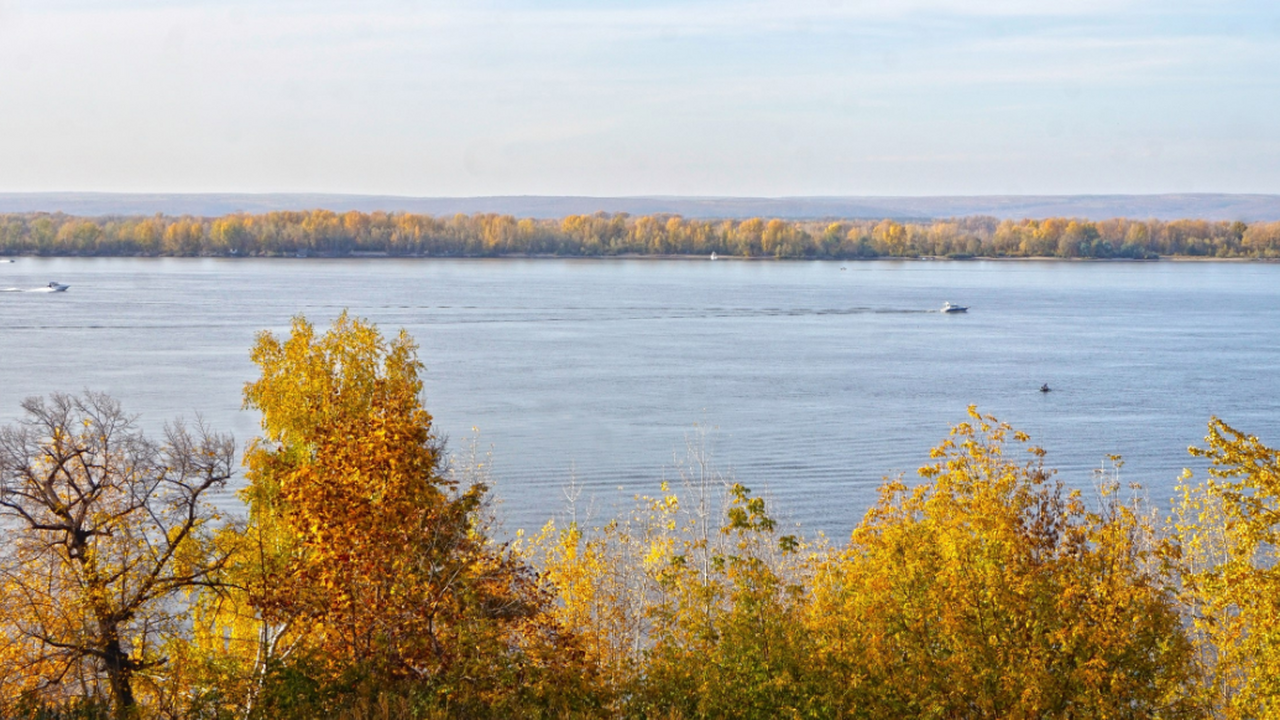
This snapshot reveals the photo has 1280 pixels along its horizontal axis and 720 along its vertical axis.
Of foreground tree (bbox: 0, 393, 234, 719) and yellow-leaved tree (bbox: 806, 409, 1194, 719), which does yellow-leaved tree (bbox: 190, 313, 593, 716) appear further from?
yellow-leaved tree (bbox: 806, 409, 1194, 719)

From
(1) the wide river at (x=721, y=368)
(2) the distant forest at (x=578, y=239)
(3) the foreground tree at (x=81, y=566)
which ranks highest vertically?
(2) the distant forest at (x=578, y=239)

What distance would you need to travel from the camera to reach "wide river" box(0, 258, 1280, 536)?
3148cm

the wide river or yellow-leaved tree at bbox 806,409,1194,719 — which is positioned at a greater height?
yellow-leaved tree at bbox 806,409,1194,719

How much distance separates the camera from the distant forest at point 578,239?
491 feet

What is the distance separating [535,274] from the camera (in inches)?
4734

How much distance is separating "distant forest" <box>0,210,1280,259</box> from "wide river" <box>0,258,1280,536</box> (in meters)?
48.7

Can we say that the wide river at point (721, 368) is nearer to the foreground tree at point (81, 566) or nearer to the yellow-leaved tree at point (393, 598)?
the foreground tree at point (81, 566)

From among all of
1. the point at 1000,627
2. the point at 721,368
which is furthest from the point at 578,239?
the point at 1000,627

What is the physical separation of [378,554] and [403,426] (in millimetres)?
1262

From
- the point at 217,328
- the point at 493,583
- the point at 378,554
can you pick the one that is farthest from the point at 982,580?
the point at 217,328

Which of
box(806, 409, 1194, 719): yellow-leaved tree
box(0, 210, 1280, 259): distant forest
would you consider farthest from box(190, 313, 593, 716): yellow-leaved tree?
box(0, 210, 1280, 259): distant forest

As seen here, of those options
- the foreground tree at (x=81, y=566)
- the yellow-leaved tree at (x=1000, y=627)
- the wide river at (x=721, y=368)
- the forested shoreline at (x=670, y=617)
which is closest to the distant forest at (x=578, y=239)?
the wide river at (x=721, y=368)

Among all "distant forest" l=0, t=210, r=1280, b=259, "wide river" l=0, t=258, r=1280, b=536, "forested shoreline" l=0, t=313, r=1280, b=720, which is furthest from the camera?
"distant forest" l=0, t=210, r=1280, b=259

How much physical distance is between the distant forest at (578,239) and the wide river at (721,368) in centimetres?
4870
